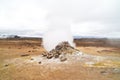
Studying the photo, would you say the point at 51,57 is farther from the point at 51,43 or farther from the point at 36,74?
the point at 51,43

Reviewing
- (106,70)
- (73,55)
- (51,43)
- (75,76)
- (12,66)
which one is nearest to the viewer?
(75,76)

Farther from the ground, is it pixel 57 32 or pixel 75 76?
pixel 57 32

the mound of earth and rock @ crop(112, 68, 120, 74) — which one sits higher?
the mound of earth

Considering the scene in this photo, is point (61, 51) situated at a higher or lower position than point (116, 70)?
higher

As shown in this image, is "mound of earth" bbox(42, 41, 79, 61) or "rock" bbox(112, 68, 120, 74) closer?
"rock" bbox(112, 68, 120, 74)

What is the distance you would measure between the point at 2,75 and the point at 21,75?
Answer: 269cm

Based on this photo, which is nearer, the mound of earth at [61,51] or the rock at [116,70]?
the rock at [116,70]

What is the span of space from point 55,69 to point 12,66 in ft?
26.5

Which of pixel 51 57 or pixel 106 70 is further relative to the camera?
pixel 51 57

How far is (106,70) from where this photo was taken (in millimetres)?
35875

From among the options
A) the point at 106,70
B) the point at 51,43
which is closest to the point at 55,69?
the point at 106,70

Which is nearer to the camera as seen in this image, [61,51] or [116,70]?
[116,70]

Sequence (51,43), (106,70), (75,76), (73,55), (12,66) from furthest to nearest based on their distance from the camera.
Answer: (51,43) < (73,55) < (12,66) < (106,70) < (75,76)

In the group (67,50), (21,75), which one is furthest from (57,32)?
(21,75)
